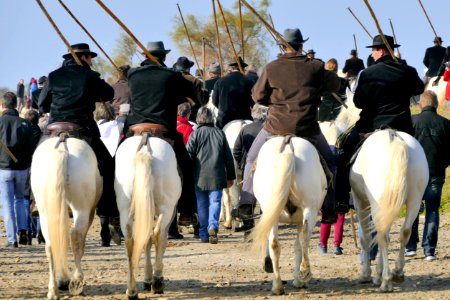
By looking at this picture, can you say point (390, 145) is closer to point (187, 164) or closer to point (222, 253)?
point (187, 164)

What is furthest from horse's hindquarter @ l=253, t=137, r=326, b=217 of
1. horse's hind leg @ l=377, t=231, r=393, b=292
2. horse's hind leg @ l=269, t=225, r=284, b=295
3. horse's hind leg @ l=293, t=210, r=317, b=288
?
horse's hind leg @ l=377, t=231, r=393, b=292

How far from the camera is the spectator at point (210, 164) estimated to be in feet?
58.6

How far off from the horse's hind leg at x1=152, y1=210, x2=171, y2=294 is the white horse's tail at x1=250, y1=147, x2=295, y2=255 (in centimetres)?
100

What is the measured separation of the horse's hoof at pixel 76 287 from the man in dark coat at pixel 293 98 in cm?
208

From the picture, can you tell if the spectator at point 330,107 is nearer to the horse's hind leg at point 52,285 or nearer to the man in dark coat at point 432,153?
the man in dark coat at point 432,153

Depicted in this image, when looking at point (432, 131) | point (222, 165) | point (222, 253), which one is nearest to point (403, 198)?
point (432, 131)

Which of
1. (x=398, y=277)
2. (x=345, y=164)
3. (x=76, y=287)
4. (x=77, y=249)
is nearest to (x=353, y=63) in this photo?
(x=345, y=164)

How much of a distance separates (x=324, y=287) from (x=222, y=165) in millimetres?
5609

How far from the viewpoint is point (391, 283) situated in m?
12.3

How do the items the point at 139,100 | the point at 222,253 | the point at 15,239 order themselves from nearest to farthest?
the point at 139,100 → the point at 222,253 → the point at 15,239

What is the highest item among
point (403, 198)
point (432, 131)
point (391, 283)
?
point (432, 131)

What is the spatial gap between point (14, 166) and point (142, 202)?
22.3 ft

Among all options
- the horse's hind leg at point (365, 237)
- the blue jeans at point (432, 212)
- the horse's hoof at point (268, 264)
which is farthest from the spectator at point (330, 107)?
the horse's hoof at point (268, 264)

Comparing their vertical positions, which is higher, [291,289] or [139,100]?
[139,100]
